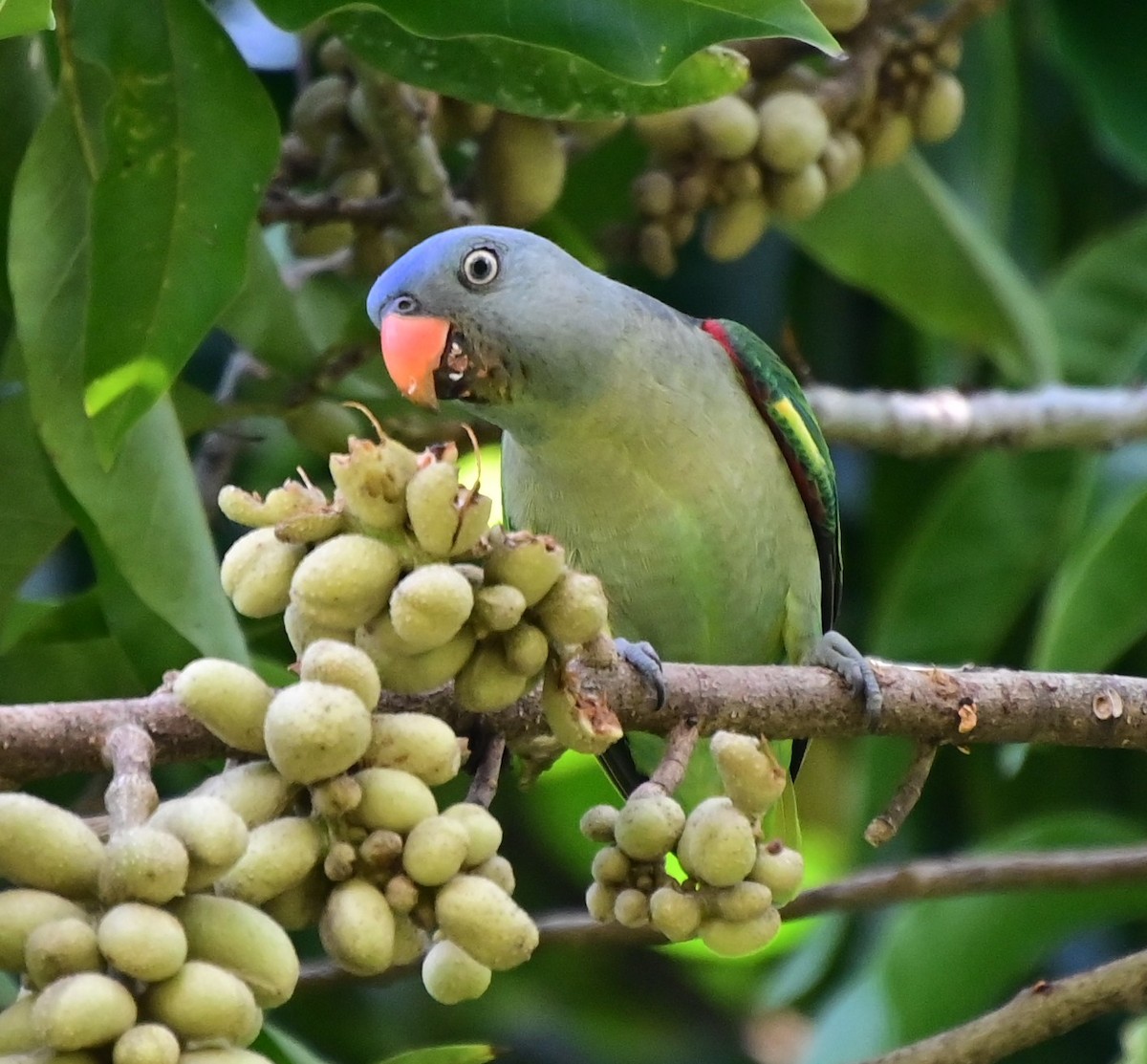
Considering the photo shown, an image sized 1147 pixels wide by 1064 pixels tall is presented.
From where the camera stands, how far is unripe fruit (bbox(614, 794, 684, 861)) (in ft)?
4.25

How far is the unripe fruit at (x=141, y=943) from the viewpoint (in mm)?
880

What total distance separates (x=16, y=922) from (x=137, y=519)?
2.59 feet

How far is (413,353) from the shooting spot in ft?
6.37

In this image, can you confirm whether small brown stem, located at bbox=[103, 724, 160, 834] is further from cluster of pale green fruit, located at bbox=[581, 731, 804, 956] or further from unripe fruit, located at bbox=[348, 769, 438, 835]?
cluster of pale green fruit, located at bbox=[581, 731, 804, 956]

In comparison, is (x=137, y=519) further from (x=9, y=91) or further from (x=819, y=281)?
(x=819, y=281)

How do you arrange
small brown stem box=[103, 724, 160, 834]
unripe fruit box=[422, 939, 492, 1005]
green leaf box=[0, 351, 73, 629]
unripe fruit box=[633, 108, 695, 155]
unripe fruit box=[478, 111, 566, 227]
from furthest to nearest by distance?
unripe fruit box=[633, 108, 695, 155] < unripe fruit box=[478, 111, 566, 227] < green leaf box=[0, 351, 73, 629] < unripe fruit box=[422, 939, 492, 1005] < small brown stem box=[103, 724, 160, 834]

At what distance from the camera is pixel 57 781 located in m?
2.61

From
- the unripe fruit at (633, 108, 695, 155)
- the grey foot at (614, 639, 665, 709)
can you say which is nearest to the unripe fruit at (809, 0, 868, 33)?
the unripe fruit at (633, 108, 695, 155)

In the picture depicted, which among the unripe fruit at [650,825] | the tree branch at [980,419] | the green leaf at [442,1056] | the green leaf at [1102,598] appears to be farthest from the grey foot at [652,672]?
the tree branch at [980,419]

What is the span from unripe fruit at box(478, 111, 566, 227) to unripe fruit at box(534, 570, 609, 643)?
1.20 m

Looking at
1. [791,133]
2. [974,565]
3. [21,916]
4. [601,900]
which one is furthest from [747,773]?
[974,565]

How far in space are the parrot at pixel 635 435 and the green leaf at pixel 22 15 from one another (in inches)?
25.6

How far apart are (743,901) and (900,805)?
0.81ft

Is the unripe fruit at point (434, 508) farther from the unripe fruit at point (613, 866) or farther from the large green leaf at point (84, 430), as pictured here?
the large green leaf at point (84, 430)
